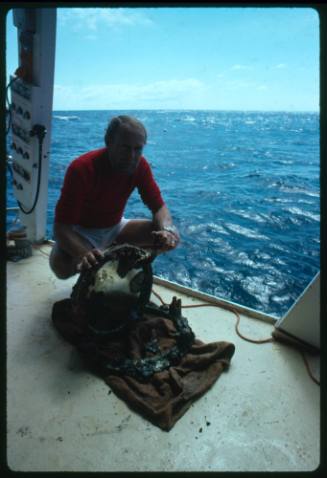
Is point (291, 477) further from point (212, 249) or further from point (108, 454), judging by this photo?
point (212, 249)

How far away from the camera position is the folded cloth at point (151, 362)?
133cm

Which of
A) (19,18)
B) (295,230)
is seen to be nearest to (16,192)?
(19,18)

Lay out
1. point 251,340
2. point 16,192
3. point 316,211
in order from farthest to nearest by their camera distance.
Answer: point 316,211, point 16,192, point 251,340

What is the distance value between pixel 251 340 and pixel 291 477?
693 mm

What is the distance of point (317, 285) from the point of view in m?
1.55

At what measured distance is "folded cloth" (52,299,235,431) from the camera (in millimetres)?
1330

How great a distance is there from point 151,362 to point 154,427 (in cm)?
30

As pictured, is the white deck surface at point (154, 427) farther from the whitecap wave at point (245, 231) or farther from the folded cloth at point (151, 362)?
the whitecap wave at point (245, 231)

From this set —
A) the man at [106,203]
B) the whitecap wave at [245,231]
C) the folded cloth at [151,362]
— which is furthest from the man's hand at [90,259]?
the whitecap wave at [245,231]

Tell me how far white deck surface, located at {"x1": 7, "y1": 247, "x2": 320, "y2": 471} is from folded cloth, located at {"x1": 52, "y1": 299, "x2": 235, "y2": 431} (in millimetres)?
42

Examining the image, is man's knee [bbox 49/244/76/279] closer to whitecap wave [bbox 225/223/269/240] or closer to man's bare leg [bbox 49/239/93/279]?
man's bare leg [bbox 49/239/93/279]

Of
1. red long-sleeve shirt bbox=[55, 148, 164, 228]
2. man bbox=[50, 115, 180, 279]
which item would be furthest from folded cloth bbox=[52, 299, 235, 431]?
red long-sleeve shirt bbox=[55, 148, 164, 228]

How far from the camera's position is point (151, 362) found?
4.94 ft

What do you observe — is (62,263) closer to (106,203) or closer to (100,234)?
(100,234)
